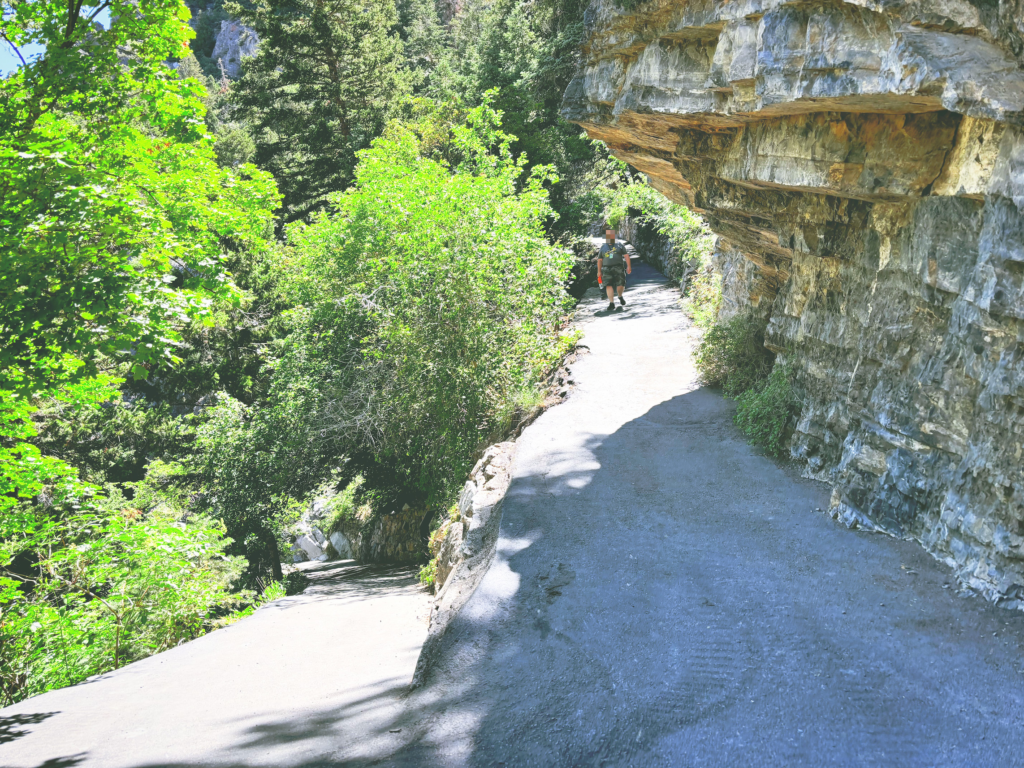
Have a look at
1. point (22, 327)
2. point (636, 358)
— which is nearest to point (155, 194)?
point (22, 327)

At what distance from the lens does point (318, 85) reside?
25.0m

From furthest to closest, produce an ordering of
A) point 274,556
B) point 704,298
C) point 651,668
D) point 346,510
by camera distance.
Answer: point 346,510
point 274,556
point 704,298
point 651,668

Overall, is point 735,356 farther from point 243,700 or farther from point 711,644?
point 243,700

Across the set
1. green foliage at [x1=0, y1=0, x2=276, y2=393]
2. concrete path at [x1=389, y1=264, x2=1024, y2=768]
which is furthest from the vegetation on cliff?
concrete path at [x1=389, y1=264, x2=1024, y2=768]

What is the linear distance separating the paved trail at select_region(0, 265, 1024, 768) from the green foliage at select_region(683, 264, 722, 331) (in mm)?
4987

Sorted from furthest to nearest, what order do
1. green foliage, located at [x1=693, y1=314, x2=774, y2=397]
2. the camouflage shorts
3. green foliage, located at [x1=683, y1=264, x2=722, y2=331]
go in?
the camouflage shorts
green foliage, located at [x1=683, y1=264, x2=722, y2=331]
green foliage, located at [x1=693, y1=314, x2=774, y2=397]

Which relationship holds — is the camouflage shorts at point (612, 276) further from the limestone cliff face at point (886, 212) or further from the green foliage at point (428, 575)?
the green foliage at point (428, 575)

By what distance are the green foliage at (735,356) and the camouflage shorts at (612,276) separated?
5.39 metres

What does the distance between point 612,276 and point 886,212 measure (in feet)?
31.9

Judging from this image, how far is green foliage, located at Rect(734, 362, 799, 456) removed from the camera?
8.46m

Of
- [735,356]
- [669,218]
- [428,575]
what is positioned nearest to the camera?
[428,575]

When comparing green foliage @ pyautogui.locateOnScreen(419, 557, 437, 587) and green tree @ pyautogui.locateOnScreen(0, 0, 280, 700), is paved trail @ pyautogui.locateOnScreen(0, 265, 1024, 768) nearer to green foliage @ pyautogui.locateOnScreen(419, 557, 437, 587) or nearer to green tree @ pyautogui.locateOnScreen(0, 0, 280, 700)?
green tree @ pyautogui.locateOnScreen(0, 0, 280, 700)

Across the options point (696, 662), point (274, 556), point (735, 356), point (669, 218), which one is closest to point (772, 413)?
point (735, 356)

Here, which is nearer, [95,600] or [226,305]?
[95,600]
